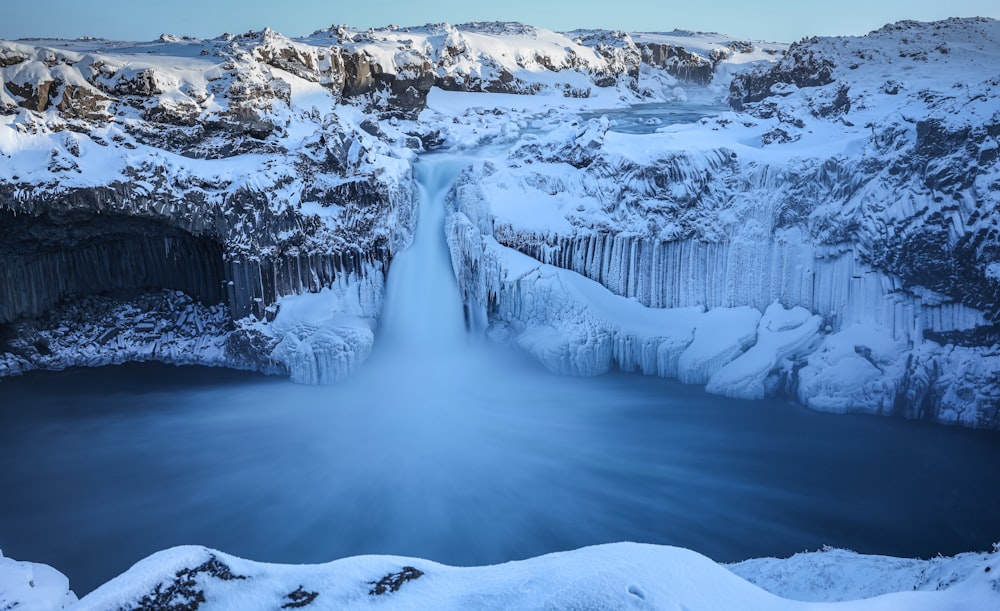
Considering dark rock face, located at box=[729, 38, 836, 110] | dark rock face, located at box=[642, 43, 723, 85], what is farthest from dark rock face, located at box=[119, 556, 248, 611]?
dark rock face, located at box=[642, 43, 723, 85]

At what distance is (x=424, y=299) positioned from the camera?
1556 centimetres

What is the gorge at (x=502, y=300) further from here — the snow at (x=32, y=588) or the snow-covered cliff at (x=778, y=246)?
the snow at (x=32, y=588)

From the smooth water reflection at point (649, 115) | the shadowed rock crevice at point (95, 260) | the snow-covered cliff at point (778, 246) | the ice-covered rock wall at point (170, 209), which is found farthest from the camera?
the smooth water reflection at point (649, 115)

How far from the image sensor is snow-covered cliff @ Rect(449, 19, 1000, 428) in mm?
11352

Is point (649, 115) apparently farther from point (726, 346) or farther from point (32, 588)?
point (32, 588)

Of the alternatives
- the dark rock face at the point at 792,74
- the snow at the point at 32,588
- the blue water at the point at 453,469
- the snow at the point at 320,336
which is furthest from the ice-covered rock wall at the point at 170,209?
the dark rock face at the point at 792,74

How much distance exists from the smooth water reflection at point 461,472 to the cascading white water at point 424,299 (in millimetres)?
1021

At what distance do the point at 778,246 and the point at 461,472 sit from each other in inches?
314

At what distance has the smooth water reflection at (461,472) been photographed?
31.5ft

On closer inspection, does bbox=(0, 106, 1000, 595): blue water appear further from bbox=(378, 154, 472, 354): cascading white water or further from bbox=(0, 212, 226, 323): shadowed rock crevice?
bbox=(0, 212, 226, 323): shadowed rock crevice

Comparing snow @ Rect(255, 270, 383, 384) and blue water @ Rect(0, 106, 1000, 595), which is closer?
blue water @ Rect(0, 106, 1000, 595)

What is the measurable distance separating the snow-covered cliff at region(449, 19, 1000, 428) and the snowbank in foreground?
7.34 m

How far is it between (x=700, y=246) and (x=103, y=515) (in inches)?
489

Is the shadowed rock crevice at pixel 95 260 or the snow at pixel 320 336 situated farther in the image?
the snow at pixel 320 336
